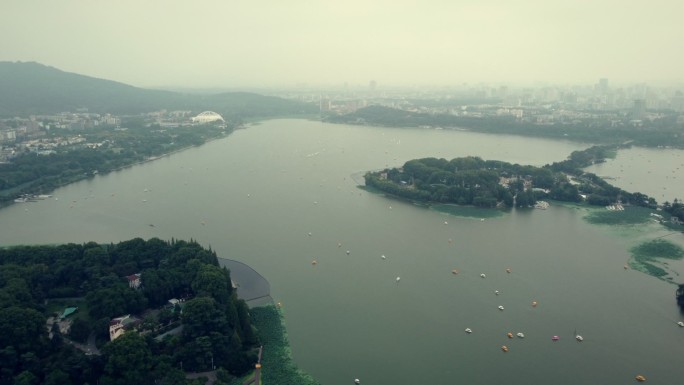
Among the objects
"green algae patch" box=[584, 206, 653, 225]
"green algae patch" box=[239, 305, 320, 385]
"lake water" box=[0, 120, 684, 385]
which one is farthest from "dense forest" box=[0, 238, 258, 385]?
"green algae patch" box=[584, 206, 653, 225]

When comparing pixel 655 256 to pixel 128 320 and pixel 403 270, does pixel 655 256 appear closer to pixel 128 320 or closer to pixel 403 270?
pixel 403 270

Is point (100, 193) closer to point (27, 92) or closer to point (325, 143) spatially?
point (325, 143)

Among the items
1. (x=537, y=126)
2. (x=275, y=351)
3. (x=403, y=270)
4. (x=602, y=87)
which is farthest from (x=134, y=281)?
(x=602, y=87)

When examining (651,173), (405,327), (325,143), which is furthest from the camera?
(325,143)

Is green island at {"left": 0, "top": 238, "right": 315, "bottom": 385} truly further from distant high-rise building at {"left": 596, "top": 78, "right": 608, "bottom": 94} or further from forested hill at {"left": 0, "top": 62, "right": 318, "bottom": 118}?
distant high-rise building at {"left": 596, "top": 78, "right": 608, "bottom": 94}

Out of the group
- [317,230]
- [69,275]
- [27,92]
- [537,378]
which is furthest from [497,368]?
[27,92]

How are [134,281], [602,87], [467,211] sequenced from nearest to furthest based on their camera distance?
[134,281]
[467,211]
[602,87]
